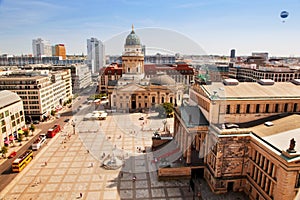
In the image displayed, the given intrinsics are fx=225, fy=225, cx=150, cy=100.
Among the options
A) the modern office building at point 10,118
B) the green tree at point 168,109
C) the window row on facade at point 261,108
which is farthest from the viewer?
the green tree at point 168,109

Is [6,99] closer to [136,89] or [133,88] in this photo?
[133,88]

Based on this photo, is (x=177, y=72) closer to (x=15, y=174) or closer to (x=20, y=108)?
(x=20, y=108)

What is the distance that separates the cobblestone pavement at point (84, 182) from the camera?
42.5m

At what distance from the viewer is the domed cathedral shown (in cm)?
11506

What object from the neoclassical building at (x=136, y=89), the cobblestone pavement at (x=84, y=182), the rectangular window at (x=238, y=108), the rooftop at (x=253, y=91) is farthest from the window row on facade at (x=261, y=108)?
the neoclassical building at (x=136, y=89)

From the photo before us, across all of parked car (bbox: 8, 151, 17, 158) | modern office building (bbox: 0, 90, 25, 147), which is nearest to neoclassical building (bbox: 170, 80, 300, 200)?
parked car (bbox: 8, 151, 17, 158)

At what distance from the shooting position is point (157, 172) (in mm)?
49125

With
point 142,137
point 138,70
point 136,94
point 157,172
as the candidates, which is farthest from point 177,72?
point 157,172

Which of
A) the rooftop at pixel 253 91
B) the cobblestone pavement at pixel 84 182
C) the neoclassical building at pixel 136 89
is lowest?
the cobblestone pavement at pixel 84 182

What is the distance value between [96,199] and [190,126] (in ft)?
75.4

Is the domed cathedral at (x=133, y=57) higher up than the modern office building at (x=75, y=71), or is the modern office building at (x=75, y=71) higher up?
the domed cathedral at (x=133, y=57)

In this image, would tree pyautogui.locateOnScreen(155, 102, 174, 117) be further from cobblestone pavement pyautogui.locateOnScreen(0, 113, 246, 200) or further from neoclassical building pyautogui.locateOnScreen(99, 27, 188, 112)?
cobblestone pavement pyautogui.locateOnScreen(0, 113, 246, 200)

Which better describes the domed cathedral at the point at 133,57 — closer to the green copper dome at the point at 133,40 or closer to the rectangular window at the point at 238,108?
the green copper dome at the point at 133,40

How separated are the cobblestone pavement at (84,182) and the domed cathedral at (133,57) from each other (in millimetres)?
59441
